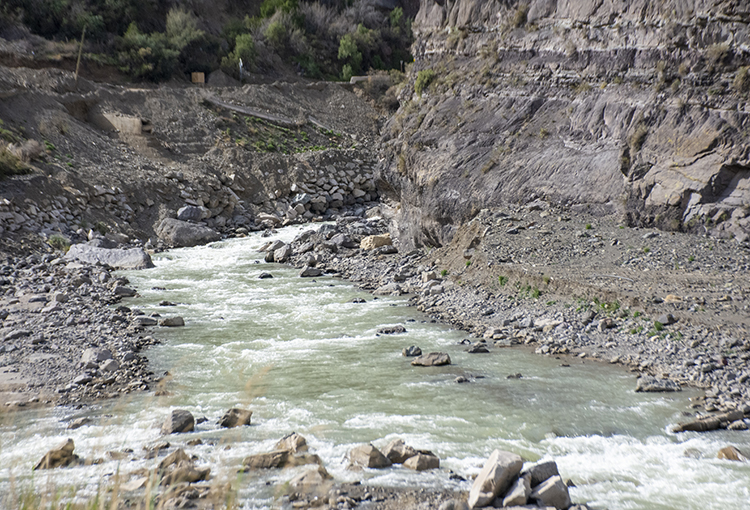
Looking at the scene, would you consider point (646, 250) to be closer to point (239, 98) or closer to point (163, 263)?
point (163, 263)

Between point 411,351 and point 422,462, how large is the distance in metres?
3.57

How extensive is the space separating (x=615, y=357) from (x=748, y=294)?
93.7 inches

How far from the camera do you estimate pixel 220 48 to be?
123ft

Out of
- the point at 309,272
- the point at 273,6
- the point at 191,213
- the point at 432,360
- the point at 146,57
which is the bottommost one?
the point at 432,360

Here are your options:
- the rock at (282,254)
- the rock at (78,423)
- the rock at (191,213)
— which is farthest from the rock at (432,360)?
the rock at (191,213)

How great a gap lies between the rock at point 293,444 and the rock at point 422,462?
100 centimetres

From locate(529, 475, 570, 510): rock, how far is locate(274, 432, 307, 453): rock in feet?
7.17

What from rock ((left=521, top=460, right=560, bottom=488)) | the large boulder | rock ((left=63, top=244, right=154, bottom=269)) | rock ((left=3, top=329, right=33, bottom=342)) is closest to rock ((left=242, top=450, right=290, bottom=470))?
rock ((left=521, top=460, right=560, bottom=488))

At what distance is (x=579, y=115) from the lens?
14266 millimetres

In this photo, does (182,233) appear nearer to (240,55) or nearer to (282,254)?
(282,254)

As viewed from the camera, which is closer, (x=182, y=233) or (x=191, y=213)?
(x=182, y=233)

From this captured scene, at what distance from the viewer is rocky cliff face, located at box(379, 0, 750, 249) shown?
1201 centimetres

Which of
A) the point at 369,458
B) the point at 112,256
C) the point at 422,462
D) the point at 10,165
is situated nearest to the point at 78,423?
the point at 369,458

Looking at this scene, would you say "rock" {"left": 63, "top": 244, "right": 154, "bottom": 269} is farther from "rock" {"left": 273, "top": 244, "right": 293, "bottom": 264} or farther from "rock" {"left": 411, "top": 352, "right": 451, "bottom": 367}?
"rock" {"left": 411, "top": 352, "right": 451, "bottom": 367}
